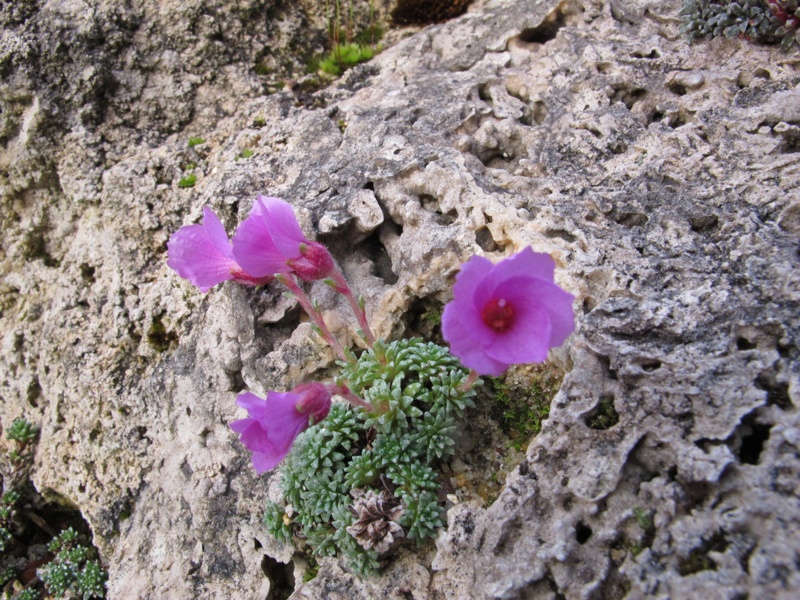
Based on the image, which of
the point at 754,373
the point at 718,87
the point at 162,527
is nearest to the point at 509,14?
the point at 718,87

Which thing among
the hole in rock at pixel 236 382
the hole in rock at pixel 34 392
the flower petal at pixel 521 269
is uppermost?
the flower petal at pixel 521 269

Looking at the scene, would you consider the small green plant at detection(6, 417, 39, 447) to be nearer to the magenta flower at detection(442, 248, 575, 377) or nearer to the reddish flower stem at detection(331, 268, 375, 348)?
the reddish flower stem at detection(331, 268, 375, 348)

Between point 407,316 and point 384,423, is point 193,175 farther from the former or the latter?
point 384,423

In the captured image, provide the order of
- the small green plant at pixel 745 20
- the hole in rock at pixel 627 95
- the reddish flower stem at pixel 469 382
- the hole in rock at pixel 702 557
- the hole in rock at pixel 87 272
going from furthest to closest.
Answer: the hole in rock at pixel 87 272 → the hole in rock at pixel 627 95 → the small green plant at pixel 745 20 → the reddish flower stem at pixel 469 382 → the hole in rock at pixel 702 557

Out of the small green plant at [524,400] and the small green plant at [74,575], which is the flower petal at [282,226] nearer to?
the small green plant at [524,400]

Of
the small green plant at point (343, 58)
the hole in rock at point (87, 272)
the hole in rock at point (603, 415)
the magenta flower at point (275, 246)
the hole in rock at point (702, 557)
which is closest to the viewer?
the hole in rock at point (702, 557)

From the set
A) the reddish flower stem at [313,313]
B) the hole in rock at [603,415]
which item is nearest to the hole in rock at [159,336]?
the reddish flower stem at [313,313]
